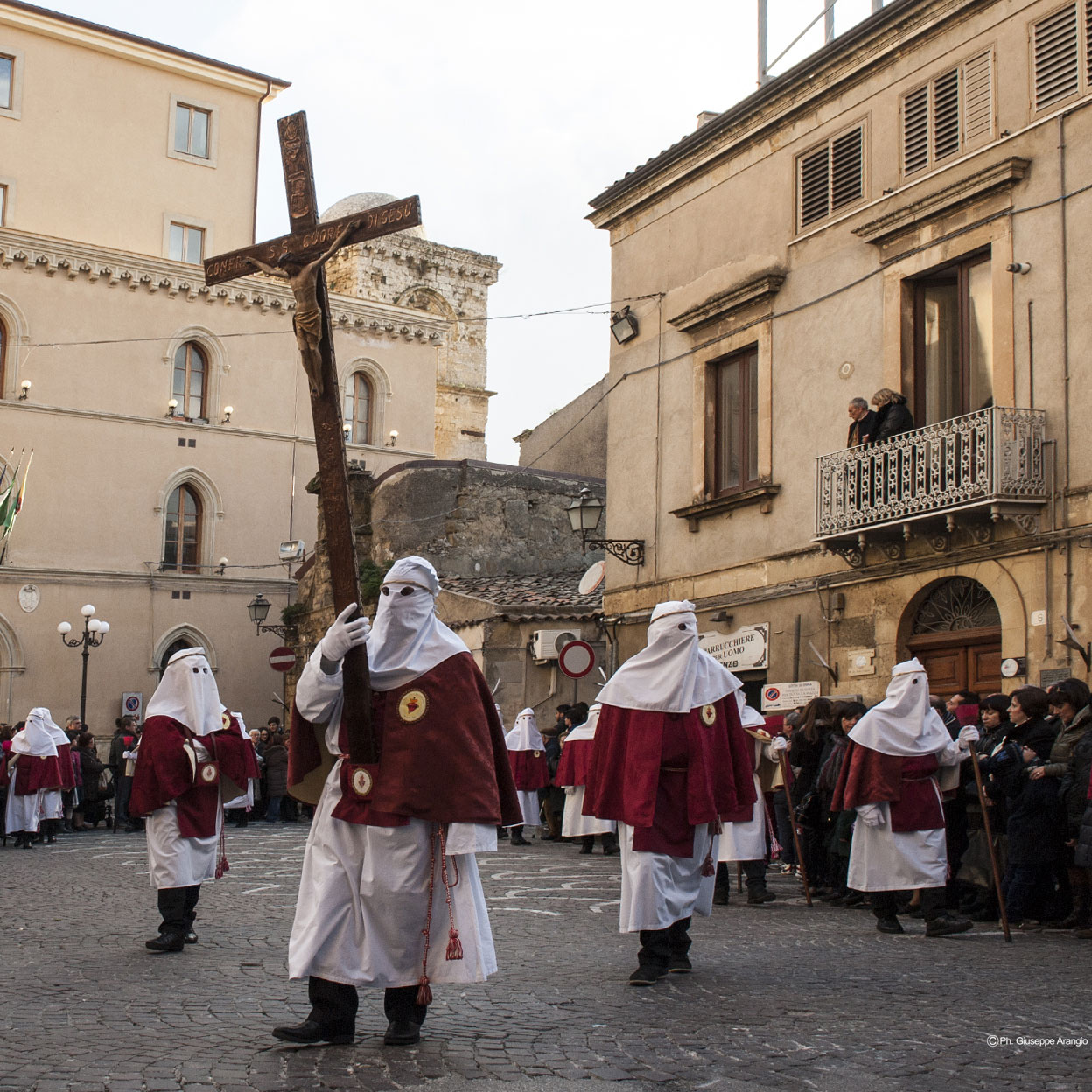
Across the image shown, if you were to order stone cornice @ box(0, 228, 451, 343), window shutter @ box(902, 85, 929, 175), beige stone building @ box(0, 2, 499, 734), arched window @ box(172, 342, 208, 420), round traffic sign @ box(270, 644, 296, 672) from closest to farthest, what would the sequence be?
window shutter @ box(902, 85, 929, 175) < round traffic sign @ box(270, 644, 296, 672) < beige stone building @ box(0, 2, 499, 734) < stone cornice @ box(0, 228, 451, 343) < arched window @ box(172, 342, 208, 420)

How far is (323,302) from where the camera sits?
7270mm

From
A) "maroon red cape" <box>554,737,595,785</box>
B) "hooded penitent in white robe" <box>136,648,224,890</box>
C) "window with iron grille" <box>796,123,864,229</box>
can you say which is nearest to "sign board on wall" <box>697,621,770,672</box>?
"maroon red cape" <box>554,737,595,785</box>

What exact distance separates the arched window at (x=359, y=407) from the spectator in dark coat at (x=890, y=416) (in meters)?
27.8

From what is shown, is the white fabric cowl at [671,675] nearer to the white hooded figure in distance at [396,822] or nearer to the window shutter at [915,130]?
the white hooded figure in distance at [396,822]

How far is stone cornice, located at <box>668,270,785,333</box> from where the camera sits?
19859 mm

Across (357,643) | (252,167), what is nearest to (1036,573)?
(357,643)

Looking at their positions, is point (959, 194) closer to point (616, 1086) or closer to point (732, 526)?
point (732, 526)

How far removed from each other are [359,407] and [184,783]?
3493 cm

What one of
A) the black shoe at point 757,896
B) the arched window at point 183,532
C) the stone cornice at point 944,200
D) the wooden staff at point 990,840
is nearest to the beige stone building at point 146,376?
the arched window at point 183,532

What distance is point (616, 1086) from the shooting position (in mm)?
5348

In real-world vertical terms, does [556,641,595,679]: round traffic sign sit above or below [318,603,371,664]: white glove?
above

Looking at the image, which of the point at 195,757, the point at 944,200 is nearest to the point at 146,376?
the point at 944,200

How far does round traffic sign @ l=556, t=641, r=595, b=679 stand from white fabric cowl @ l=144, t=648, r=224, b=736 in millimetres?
11250

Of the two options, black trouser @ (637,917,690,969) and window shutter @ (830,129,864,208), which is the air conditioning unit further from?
black trouser @ (637,917,690,969)
